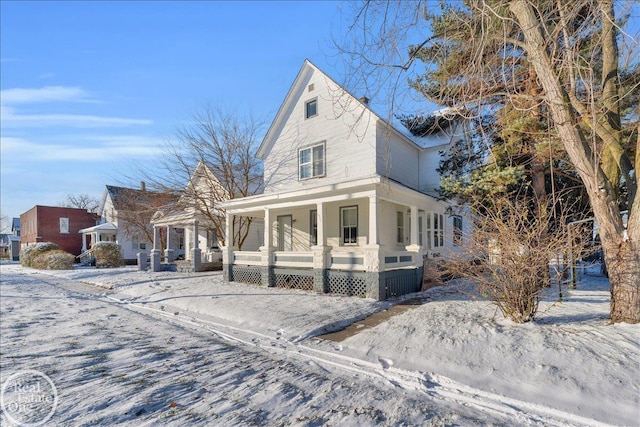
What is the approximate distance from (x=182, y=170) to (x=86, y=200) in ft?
174

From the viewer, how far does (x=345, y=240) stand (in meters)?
13.8

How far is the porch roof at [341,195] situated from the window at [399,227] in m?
1.38

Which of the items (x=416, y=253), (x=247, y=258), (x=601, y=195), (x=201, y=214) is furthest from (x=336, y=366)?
(x=201, y=214)

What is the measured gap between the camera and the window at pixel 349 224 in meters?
13.6

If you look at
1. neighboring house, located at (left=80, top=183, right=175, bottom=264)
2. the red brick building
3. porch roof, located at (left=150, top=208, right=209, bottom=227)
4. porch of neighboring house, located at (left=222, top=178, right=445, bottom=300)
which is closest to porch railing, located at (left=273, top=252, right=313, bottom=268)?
porch of neighboring house, located at (left=222, top=178, right=445, bottom=300)

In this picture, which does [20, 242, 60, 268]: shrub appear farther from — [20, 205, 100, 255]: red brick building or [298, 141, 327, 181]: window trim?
[298, 141, 327, 181]: window trim

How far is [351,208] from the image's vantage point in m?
13.7

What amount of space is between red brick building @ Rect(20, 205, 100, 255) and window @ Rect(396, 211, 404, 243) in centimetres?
3582

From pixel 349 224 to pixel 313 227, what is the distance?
1.90 meters

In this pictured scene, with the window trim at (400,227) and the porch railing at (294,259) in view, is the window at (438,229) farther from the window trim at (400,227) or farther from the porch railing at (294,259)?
the porch railing at (294,259)

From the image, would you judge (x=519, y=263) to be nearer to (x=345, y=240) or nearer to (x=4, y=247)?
(x=345, y=240)

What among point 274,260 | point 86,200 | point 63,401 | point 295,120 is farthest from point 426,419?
point 86,200

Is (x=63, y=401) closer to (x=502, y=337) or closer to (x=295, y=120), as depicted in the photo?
(x=502, y=337)
